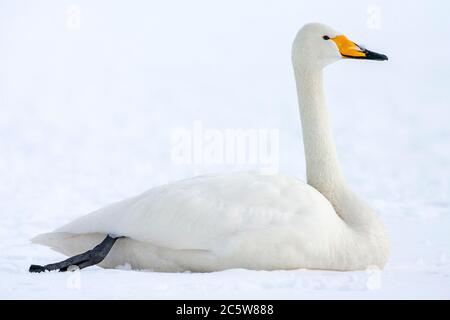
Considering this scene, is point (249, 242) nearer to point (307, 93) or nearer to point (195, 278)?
point (195, 278)

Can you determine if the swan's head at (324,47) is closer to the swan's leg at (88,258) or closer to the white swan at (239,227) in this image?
the white swan at (239,227)

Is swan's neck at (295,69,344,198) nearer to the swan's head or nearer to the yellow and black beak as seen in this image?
the swan's head

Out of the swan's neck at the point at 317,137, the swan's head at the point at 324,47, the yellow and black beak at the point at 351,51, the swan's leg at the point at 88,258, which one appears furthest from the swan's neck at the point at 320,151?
the swan's leg at the point at 88,258

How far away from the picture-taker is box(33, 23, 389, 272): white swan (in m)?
6.87

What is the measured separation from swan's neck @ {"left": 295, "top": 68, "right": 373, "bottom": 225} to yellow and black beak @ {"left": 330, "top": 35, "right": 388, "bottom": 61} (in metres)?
0.26

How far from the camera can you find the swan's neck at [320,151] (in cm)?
765

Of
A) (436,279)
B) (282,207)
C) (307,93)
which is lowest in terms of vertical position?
(436,279)

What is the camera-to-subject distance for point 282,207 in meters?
6.98

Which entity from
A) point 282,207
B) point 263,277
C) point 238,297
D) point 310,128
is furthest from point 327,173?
point 238,297

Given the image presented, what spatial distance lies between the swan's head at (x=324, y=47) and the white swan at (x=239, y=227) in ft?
2.75

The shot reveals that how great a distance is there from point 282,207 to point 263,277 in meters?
0.61

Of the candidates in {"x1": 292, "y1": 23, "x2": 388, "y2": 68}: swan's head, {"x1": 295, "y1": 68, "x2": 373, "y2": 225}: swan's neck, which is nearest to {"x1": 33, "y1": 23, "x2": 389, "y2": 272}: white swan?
{"x1": 295, "y1": 68, "x2": 373, "y2": 225}: swan's neck

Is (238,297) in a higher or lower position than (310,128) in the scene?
lower

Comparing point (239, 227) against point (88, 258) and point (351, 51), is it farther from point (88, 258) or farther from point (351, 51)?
point (351, 51)
